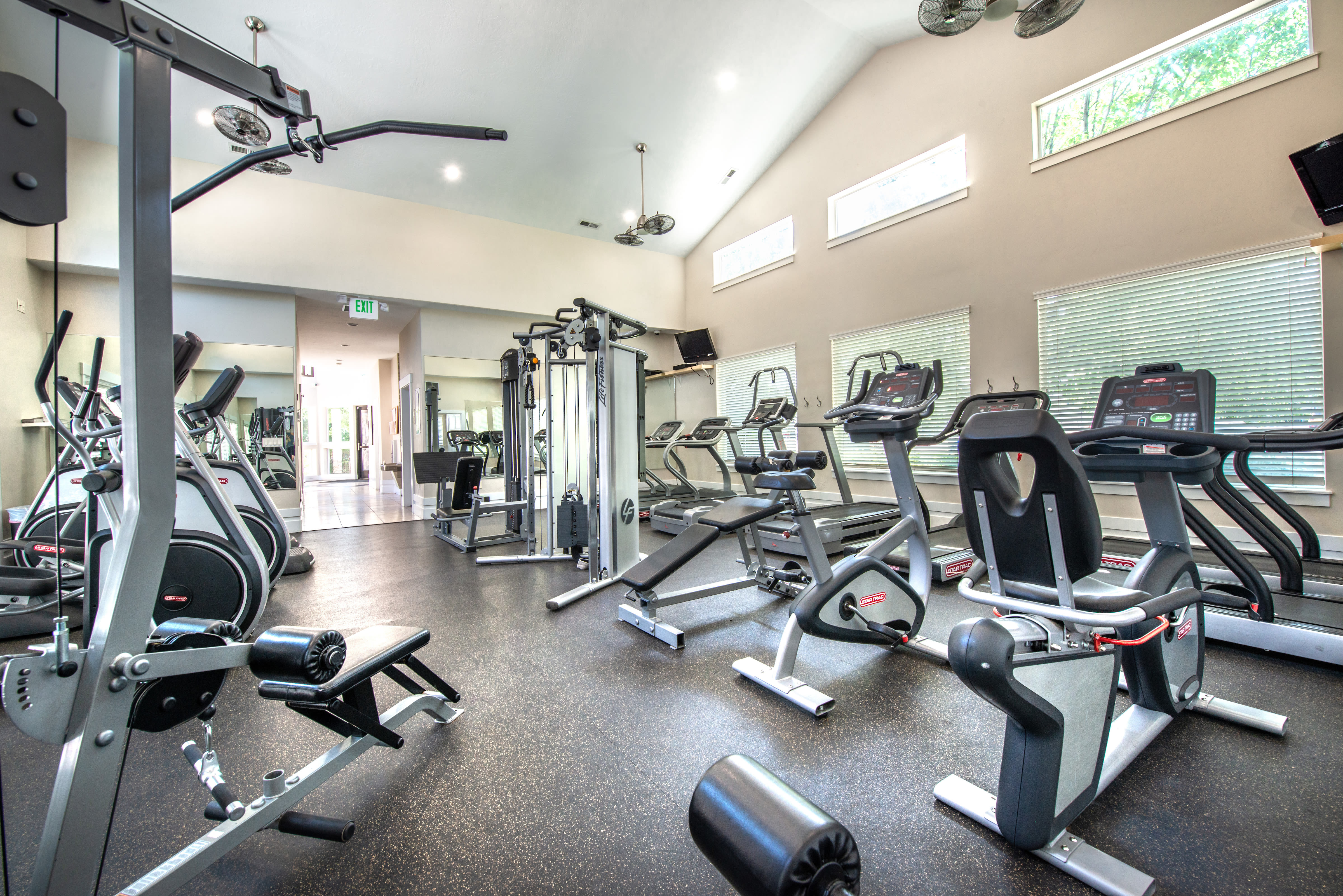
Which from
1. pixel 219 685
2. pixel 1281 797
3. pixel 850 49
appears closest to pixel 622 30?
pixel 850 49

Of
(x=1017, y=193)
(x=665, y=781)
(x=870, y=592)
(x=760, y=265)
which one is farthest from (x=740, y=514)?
(x=760, y=265)

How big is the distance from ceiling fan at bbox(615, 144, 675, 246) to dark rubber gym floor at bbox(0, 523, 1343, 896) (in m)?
5.12

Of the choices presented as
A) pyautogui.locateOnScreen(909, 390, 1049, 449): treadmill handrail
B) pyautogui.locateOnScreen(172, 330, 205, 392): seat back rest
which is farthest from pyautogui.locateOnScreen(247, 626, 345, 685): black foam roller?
pyautogui.locateOnScreen(909, 390, 1049, 449): treadmill handrail

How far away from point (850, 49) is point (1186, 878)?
734 centimetres

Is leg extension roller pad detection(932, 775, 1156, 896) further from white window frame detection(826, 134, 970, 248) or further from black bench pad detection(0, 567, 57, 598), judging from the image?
white window frame detection(826, 134, 970, 248)

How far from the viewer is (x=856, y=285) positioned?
6469 millimetres

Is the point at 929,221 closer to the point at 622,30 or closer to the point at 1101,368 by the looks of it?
the point at 1101,368

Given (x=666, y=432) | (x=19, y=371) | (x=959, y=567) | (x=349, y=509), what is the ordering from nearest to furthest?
(x=959, y=567), (x=19, y=371), (x=666, y=432), (x=349, y=509)

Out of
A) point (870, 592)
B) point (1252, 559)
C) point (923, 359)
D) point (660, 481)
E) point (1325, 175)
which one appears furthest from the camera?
point (660, 481)

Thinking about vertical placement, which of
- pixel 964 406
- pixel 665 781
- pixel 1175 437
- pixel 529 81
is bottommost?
pixel 665 781

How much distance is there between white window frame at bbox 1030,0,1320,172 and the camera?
12.0ft

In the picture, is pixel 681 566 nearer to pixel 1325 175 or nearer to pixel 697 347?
pixel 1325 175

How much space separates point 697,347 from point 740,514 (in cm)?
632

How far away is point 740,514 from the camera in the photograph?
2.60m
